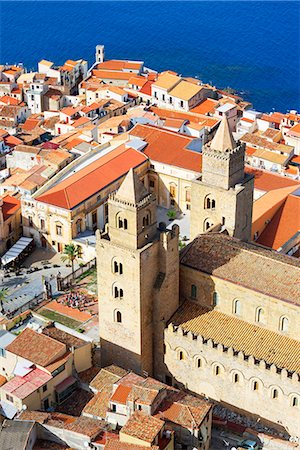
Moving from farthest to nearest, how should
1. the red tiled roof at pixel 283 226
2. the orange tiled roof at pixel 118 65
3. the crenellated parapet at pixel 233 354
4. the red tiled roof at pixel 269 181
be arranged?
the orange tiled roof at pixel 118 65 → the red tiled roof at pixel 269 181 → the red tiled roof at pixel 283 226 → the crenellated parapet at pixel 233 354

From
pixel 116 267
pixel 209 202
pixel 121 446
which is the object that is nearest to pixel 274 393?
pixel 121 446

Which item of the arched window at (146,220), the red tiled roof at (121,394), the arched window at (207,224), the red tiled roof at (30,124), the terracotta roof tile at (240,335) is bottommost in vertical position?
the red tiled roof at (30,124)

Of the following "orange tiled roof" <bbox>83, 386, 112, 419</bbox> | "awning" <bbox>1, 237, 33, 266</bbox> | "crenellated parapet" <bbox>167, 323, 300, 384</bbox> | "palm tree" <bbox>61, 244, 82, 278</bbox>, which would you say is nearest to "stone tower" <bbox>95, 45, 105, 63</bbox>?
"awning" <bbox>1, 237, 33, 266</bbox>

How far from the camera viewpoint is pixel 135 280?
47.7m

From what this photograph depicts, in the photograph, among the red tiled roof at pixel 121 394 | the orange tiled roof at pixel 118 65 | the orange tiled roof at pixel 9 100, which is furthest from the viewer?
the orange tiled roof at pixel 118 65

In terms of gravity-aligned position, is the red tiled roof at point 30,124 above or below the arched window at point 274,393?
below

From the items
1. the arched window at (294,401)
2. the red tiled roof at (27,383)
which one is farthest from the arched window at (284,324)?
Answer: the red tiled roof at (27,383)

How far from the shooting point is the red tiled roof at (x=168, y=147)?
77.7 meters

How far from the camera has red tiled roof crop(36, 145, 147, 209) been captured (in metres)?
72.1

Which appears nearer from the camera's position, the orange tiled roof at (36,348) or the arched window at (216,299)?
the orange tiled roof at (36,348)

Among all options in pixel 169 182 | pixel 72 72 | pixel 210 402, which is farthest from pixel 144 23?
pixel 210 402

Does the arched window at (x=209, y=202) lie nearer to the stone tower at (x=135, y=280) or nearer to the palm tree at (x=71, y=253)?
the stone tower at (x=135, y=280)

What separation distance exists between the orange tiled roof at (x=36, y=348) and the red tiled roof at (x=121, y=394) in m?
5.55

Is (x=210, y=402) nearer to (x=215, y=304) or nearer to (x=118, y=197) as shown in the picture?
(x=215, y=304)
